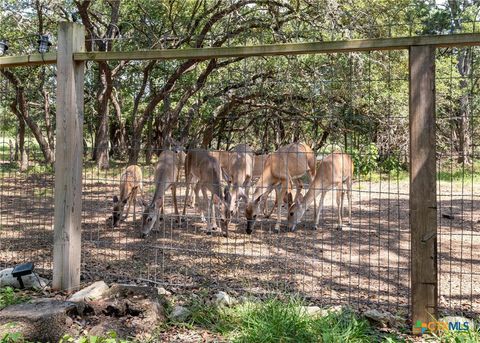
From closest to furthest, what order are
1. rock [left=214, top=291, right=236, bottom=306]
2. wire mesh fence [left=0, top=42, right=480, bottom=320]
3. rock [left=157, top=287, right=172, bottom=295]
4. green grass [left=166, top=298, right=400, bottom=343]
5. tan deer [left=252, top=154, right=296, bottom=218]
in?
green grass [left=166, top=298, right=400, bottom=343]
rock [left=214, top=291, right=236, bottom=306]
rock [left=157, top=287, right=172, bottom=295]
wire mesh fence [left=0, top=42, right=480, bottom=320]
tan deer [left=252, top=154, right=296, bottom=218]

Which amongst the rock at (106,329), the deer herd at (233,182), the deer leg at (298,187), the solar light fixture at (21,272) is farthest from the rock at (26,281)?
the deer leg at (298,187)

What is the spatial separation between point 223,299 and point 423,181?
202cm

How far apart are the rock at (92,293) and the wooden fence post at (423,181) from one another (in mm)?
2773

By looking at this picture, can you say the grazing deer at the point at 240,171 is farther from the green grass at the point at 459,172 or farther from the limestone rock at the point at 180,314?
the limestone rock at the point at 180,314

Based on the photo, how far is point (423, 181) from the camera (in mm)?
4086

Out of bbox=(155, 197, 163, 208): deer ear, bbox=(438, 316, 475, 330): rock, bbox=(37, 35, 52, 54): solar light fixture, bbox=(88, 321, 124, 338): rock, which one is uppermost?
bbox=(37, 35, 52, 54): solar light fixture

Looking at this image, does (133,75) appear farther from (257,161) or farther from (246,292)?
(246,292)

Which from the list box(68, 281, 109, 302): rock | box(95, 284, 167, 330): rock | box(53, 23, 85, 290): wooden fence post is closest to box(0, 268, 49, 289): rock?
box(53, 23, 85, 290): wooden fence post

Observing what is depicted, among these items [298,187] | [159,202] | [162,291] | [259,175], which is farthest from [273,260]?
[259,175]

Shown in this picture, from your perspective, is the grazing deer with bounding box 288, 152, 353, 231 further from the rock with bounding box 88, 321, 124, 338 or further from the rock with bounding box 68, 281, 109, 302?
the rock with bounding box 88, 321, 124, 338

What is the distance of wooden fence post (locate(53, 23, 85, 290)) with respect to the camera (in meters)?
5.12

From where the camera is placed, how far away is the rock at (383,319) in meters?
4.22

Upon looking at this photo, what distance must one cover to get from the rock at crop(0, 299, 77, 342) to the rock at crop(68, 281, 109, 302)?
15.6 inches

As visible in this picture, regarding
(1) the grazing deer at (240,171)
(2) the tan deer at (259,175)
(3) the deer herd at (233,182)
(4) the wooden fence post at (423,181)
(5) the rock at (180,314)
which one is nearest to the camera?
(4) the wooden fence post at (423,181)
